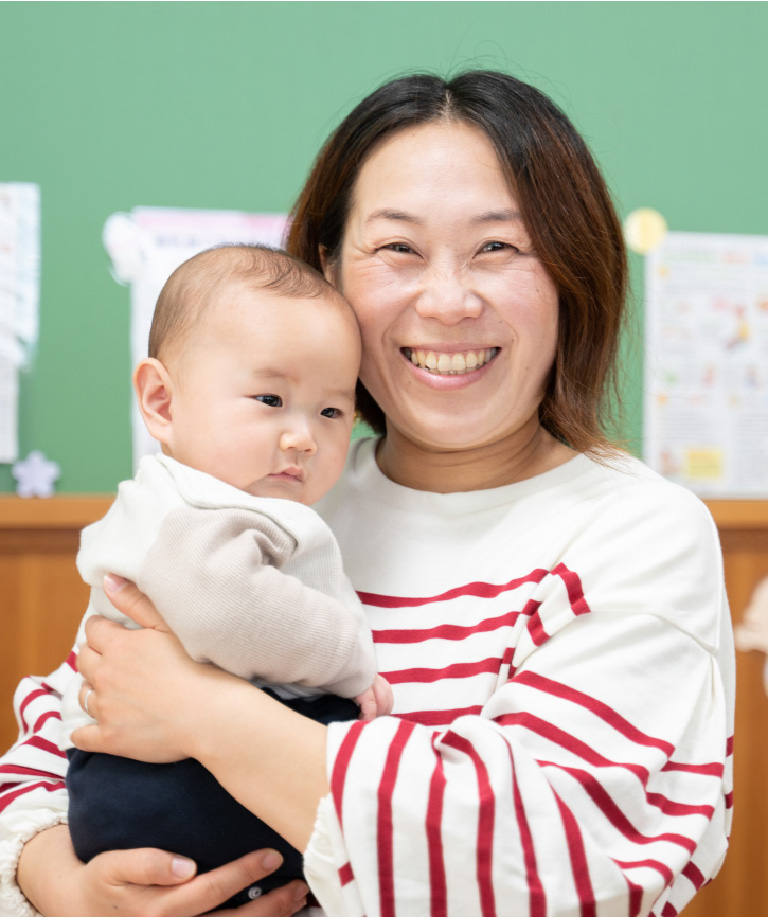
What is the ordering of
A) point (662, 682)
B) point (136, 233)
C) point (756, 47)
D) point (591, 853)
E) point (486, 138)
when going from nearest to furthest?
point (591, 853) → point (662, 682) → point (486, 138) → point (136, 233) → point (756, 47)

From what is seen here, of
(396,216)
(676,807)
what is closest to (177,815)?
(676,807)

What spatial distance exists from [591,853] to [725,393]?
158 cm

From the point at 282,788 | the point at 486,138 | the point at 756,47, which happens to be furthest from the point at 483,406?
the point at 756,47

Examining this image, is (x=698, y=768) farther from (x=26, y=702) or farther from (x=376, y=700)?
(x=26, y=702)

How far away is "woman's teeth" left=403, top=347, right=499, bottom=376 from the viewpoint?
1215 millimetres

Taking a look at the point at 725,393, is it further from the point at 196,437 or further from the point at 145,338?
the point at 196,437

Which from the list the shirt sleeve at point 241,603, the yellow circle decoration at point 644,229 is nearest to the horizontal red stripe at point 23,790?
the shirt sleeve at point 241,603

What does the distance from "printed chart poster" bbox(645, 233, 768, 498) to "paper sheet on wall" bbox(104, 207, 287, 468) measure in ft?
3.11

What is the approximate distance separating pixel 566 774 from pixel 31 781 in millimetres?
740

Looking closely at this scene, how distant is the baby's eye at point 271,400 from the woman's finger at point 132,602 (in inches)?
10.5

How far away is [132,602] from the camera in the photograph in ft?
3.35

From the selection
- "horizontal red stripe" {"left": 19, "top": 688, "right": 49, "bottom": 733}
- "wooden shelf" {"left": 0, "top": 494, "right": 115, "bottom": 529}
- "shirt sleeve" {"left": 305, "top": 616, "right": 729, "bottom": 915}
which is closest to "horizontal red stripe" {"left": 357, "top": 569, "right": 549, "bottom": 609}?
"shirt sleeve" {"left": 305, "top": 616, "right": 729, "bottom": 915}

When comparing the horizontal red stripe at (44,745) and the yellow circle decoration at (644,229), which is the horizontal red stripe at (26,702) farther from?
the yellow circle decoration at (644,229)

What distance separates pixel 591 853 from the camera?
832mm
